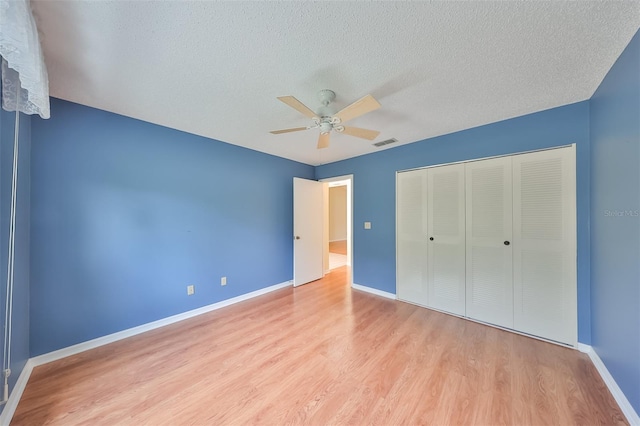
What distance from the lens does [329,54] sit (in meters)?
1.47

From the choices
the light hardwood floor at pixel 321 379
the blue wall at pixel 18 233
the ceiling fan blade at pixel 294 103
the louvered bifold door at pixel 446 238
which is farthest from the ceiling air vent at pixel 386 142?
the blue wall at pixel 18 233

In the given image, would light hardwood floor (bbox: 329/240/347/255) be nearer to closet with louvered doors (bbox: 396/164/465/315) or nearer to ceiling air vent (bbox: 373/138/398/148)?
closet with louvered doors (bbox: 396/164/465/315)

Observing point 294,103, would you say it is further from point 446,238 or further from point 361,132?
point 446,238

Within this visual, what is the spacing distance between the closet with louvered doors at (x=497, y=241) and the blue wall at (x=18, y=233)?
3734mm

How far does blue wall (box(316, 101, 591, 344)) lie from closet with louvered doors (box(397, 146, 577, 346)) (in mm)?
74

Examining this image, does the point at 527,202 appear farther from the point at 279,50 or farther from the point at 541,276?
the point at 279,50

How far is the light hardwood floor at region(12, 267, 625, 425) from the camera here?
1.43 metres

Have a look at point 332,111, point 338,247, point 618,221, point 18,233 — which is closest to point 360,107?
point 332,111

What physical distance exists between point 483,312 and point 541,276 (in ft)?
2.35

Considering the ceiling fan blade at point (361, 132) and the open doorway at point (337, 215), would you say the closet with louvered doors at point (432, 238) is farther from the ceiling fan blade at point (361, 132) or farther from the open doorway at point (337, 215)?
the open doorway at point (337, 215)

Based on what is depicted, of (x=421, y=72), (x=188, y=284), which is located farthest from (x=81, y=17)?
(x=188, y=284)

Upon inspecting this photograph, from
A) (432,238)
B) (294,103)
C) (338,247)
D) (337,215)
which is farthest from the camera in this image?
(337,215)

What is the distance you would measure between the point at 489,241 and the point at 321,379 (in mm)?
2331

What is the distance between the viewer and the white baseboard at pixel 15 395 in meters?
1.34
